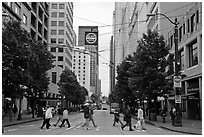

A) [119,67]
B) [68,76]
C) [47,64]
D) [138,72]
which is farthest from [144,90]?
[68,76]

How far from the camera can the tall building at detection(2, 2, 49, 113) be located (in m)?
49.4

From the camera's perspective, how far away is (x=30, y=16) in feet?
205

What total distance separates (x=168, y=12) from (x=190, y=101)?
20358mm

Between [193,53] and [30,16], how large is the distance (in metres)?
35.2

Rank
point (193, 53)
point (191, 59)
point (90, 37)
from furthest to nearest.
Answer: point (191, 59), point (193, 53), point (90, 37)

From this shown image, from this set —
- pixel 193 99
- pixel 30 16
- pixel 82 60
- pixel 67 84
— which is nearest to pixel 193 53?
pixel 193 99

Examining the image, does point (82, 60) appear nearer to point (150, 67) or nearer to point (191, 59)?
point (191, 59)

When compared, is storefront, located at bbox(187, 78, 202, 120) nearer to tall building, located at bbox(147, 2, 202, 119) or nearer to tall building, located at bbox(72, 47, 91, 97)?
tall building, located at bbox(147, 2, 202, 119)

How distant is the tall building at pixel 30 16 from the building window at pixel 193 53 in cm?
2304

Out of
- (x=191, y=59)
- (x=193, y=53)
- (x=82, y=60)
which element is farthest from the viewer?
(x=82, y=60)

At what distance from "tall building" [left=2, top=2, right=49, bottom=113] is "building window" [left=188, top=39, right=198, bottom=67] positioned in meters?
23.0

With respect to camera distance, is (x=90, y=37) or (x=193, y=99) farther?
(x=193, y=99)

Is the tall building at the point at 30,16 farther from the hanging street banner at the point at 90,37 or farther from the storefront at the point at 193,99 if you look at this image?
the storefront at the point at 193,99

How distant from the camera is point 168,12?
55.8 meters
